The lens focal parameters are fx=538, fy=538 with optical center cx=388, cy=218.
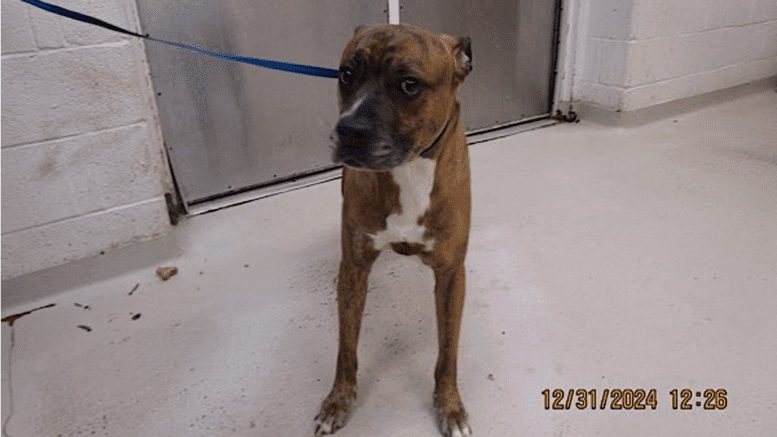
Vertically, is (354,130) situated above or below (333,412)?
above

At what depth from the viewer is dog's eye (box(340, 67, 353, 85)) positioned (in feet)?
3.52

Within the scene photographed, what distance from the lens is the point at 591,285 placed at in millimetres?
1795

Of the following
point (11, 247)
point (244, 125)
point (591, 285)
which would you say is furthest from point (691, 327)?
point (11, 247)

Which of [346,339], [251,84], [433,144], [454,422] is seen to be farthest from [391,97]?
[251,84]

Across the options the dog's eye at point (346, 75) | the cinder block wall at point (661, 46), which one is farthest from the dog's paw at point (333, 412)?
the cinder block wall at point (661, 46)

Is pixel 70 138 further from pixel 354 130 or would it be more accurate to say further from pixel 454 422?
pixel 454 422

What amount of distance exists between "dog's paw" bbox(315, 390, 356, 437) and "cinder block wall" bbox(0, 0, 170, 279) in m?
1.12

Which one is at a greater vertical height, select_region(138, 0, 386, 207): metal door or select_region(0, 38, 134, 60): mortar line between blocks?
select_region(0, 38, 134, 60): mortar line between blocks

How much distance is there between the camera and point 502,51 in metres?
3.17

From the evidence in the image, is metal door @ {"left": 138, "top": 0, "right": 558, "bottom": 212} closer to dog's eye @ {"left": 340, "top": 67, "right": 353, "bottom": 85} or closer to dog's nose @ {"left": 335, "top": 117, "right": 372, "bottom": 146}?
dog's eye @ {"left": 340, "top": 67, "right": 353, "bottom": 85}

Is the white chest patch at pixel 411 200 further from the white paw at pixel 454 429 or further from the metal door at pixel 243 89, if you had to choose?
the metal door at pixel 243 89

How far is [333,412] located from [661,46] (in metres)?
3.08

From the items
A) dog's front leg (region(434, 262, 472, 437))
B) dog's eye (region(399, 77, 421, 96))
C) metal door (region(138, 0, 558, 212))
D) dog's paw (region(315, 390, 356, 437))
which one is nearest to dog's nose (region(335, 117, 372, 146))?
dog's eye (region(399, 77, 421, 96))

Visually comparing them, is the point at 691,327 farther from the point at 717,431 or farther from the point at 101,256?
the point at 101,256
